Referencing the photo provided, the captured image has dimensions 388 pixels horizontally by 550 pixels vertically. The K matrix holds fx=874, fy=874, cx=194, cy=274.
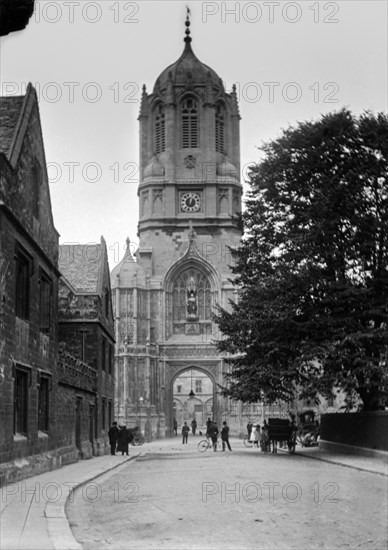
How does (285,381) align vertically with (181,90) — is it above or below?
below

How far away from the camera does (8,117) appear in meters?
20.8

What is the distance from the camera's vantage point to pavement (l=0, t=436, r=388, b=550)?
34.2 ft

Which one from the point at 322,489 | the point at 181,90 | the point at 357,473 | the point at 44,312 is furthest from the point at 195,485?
the point at 181,90

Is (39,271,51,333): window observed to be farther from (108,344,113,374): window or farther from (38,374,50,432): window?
(108,344,113,374): window

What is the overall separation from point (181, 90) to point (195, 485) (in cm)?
5991

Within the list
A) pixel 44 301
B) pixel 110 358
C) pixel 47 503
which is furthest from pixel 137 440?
pixel 47 503

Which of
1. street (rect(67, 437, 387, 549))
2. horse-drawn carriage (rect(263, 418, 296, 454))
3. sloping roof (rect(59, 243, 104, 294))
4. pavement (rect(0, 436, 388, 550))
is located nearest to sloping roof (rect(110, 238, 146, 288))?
sloping roof (rect(59, 243, 104, 294))

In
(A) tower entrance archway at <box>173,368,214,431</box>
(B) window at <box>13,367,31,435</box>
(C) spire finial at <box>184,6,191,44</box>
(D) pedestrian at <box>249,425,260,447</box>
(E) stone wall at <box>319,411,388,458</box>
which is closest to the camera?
(B) window at <box>13,367,31,435</box>

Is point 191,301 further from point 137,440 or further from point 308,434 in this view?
point 308,434

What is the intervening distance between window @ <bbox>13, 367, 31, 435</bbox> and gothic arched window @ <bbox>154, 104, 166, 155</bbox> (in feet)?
180

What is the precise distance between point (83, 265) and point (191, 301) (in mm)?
31560

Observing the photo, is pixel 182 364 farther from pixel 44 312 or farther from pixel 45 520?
pixel 45 520

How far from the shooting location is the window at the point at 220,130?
74.4m

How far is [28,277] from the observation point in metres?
21.8
